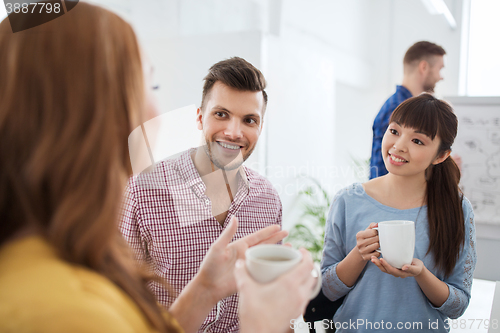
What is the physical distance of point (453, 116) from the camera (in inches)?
52.0

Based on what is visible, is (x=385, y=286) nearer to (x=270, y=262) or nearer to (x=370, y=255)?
(x=370, y=255)

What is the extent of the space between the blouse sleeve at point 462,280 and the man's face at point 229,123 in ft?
2.76

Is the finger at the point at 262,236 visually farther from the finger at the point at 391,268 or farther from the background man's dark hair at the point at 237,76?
the background man's dark hair at the point at 237,76

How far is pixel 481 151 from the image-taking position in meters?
2.56

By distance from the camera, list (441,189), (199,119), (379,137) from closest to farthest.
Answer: (441,189)
(199,119)
(379,137)

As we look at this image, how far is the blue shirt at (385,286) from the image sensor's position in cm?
122

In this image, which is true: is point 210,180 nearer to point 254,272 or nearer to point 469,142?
point 254,272

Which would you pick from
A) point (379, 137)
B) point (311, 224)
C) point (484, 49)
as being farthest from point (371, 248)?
point (484, 49)

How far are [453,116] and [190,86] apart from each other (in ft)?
5.14

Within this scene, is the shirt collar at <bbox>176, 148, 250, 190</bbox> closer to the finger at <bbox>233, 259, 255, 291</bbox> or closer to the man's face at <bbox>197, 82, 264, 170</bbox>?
the man's face at <bbox>197, 82, 264, 170</bbox>

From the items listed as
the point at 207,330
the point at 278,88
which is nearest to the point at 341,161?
the point at 278,88

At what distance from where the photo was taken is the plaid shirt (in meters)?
1.27

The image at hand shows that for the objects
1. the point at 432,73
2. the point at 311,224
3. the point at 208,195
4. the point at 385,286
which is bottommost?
the point at 311,224

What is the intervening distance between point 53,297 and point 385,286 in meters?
1.09
